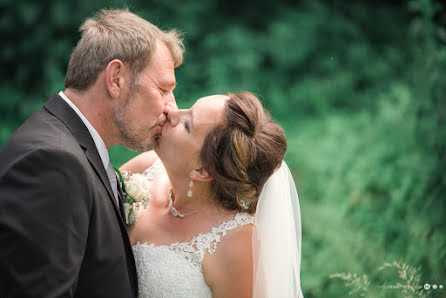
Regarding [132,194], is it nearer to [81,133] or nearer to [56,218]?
[81,133]

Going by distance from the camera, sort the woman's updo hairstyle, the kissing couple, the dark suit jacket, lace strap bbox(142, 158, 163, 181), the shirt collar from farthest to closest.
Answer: lace strap bbox(142, 158, 163, 181) < the woman's updo hairstyle < the shirt collar < the kissing couple < the dark suit jacket

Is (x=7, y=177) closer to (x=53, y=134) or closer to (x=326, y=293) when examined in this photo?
(x=53, y=134)

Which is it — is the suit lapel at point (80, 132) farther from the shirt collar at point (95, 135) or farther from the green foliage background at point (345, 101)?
the green foliage background at point (345, 101)

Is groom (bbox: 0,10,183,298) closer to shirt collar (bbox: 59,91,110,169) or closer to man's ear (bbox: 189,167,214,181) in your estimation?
shirt collar (bbox: 59,91,110,169)

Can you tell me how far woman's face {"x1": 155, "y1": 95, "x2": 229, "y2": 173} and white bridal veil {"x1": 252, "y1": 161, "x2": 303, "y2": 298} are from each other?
1.67 ft

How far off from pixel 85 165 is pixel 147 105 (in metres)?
0.66

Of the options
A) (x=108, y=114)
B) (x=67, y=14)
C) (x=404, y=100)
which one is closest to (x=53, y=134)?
(x=108, y=114)

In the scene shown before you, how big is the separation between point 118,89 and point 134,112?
16 cm

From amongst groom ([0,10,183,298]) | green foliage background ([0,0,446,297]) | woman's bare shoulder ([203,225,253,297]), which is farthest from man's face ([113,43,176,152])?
green foliage background ([0,0,446,297])

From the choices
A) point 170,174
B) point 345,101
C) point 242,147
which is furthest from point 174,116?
point 345,101

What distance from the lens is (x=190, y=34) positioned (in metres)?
4.36

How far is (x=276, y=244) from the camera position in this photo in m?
2.74

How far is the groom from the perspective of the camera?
180cm

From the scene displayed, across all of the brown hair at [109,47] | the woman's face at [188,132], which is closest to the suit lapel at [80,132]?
the brown hair at [109,47]
